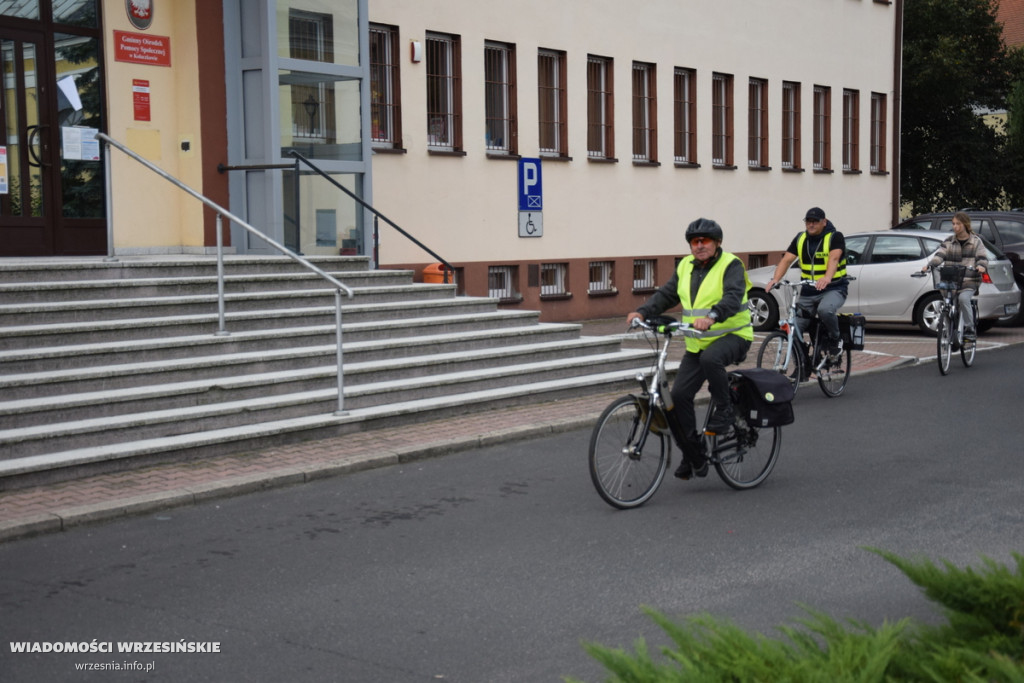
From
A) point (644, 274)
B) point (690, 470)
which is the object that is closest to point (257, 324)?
point (690, 470)

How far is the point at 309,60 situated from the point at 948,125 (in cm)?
2861

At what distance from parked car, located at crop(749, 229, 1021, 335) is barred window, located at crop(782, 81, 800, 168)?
26.1 ft

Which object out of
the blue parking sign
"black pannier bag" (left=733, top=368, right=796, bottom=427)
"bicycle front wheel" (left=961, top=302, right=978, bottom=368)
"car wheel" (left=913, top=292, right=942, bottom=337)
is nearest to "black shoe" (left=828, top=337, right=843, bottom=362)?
"bicycle front wheel" (left=961, top=302, right=978, bottom=368)

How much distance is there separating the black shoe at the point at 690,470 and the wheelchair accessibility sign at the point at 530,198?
12.2 metres

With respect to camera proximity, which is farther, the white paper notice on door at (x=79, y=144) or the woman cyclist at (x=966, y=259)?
the woman cyclist at (x=966, y=259)

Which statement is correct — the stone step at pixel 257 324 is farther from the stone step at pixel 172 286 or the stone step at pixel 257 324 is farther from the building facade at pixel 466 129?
the building facade at pixel 466 129

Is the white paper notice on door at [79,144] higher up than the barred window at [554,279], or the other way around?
the white paper notice on door at [79,144]

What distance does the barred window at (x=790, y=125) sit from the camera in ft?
90.5

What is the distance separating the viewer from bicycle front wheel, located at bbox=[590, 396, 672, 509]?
7.78m

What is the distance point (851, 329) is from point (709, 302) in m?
5.33

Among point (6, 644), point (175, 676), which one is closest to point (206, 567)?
point (6, 644)

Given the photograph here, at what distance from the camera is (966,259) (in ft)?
50.0

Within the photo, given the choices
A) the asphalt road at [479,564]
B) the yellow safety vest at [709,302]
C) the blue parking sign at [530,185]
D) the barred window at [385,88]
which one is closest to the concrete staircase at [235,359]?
the asphalt road at [479,564]

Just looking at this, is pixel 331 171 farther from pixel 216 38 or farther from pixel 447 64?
pixel 447 64
